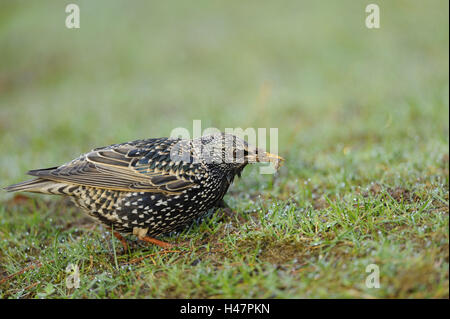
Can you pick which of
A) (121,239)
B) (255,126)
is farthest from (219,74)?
(121,239)

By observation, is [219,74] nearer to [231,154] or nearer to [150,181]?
[231,154]

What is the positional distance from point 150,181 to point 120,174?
30 cm

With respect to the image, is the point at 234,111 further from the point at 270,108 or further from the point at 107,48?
the point at 107,48

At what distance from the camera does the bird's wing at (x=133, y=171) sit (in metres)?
3.68

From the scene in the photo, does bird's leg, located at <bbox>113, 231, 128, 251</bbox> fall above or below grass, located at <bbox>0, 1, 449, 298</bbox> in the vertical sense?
below

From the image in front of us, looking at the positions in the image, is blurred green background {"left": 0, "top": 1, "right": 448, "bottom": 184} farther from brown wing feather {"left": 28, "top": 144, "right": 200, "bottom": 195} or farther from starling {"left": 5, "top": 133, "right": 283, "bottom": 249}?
brown wing feather {"left": 28, "top": 144, "right": 200, "bottom": 195}

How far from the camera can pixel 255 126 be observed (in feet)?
21.5

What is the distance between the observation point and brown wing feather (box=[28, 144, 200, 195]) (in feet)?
12.0

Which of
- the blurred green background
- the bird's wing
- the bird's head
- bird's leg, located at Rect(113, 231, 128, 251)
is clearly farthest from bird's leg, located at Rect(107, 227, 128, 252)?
the blurred green background

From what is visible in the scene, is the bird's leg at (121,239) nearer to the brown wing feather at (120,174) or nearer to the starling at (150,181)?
the starling at (150,181)

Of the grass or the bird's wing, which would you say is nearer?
the grass

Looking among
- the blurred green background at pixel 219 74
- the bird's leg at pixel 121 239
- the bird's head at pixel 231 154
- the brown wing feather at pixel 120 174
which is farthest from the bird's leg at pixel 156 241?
the blurred green background at pixel 219 74

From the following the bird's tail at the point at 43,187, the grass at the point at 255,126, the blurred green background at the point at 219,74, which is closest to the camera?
the grass at the point at 255,126

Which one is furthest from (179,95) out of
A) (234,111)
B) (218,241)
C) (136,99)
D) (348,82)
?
(218,241)
